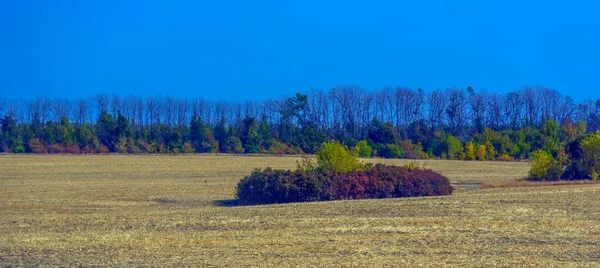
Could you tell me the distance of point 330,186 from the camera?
29984 mm

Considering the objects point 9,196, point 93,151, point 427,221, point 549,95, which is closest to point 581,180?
point 427,221

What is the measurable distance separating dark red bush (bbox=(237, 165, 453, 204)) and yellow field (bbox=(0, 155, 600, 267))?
219cm

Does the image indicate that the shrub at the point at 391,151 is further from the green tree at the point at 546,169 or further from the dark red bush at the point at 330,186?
the dark red bush at the point at 330,186

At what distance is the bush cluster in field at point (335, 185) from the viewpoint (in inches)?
1171

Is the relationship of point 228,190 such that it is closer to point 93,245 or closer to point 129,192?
point 129,192

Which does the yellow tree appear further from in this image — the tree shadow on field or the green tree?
the tree shadow on field

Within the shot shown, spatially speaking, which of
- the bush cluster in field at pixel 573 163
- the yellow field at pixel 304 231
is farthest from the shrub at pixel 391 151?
the yellow field at pixel 304 231

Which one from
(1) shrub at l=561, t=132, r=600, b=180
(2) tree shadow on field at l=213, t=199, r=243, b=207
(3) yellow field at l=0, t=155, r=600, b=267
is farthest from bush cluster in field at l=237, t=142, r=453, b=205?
(1) shrub at l=561, t=132, r=600, b=180

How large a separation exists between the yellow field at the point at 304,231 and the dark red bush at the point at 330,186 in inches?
86.2

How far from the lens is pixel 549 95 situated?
402ft

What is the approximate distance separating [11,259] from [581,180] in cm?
3040

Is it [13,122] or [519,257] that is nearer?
[519,257]

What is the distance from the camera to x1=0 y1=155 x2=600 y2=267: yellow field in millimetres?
14961

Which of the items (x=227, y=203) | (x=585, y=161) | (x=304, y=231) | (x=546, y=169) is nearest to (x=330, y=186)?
(x=227, y=203)
